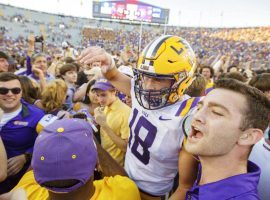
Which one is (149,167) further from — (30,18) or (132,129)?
(30,18)

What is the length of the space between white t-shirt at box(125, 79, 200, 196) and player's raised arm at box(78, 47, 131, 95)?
31cm

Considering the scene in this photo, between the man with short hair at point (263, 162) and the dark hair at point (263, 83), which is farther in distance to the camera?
the dark hair at point (263, 83)

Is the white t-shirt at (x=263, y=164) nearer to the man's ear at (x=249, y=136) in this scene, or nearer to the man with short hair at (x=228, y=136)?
the man with short hair at (x=228, y=136)

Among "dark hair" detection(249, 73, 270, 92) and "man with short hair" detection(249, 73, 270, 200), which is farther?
"dark hair" detection(249, 73, 270, 92)

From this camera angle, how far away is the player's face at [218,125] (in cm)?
136

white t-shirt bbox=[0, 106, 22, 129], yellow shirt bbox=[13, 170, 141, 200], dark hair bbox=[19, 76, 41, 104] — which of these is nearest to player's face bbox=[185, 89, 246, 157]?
yellow shirt bbox=[13, 170, 141, 200]

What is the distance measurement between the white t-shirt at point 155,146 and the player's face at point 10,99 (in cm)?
118

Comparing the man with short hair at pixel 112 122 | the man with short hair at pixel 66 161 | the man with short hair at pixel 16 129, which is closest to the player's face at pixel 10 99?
the man with short hair at pixel 16 129

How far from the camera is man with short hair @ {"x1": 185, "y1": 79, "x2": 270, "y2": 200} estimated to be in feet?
4.45

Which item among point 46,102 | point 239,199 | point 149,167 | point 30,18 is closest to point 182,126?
point 149,167

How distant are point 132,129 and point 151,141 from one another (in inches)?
10.1

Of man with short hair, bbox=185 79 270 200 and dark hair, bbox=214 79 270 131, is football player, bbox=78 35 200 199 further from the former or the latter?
dark hair, bbox=214 79 270 131

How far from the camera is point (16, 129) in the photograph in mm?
2453

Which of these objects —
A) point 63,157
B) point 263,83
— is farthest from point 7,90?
point 263,83
